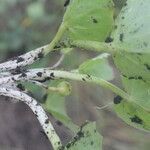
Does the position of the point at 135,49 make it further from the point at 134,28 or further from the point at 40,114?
the point at 40,114

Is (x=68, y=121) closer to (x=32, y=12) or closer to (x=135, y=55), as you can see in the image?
(x=135, y=55)

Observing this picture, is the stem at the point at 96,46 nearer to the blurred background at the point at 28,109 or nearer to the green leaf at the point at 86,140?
the green leaf at the point at 86,140

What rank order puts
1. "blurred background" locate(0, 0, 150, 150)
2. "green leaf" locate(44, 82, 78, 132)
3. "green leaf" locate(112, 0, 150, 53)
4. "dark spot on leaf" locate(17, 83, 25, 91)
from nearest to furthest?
"green leaf" locate(112, 0, 150, 53) < "dark spot on leaf" locate(17, 83, 25, 91) < "green leaf" locate(44, 82, 78, 132) < "blurred background" locate(0, 0, 150, 150)

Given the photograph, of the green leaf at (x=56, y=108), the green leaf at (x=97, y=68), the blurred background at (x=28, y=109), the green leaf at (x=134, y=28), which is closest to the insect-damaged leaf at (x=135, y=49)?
the green leaf at (x=134, y=28)

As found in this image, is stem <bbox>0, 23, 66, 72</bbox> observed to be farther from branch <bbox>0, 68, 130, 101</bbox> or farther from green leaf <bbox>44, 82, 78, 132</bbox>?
green leaf <bbox>44, 82, 78, 132</bbox>

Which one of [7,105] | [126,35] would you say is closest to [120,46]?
[126,35]

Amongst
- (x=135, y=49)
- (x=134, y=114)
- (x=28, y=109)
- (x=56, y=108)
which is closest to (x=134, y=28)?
(x=135, y=49)

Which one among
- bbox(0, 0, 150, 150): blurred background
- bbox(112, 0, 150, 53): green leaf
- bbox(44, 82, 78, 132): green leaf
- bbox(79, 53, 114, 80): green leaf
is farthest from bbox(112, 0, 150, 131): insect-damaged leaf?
bbox(0, 0, 150, 150): blurred background
